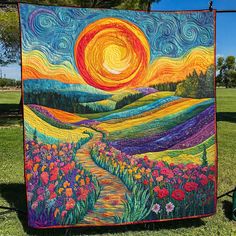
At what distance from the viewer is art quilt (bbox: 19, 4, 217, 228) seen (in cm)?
354

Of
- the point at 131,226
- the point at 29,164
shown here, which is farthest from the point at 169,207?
the point at 29,164

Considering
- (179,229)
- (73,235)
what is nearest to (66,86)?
(73,235)

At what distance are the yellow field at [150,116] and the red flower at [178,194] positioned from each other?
2.39ft

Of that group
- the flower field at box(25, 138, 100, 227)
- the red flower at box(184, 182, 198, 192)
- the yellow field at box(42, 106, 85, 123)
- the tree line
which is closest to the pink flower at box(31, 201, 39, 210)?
the flower field at box(25, 138, 100, 227)

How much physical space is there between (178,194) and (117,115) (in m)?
0.96

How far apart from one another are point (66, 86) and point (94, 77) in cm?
26

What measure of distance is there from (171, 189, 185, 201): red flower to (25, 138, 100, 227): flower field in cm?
74

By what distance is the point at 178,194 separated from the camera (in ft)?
12.8

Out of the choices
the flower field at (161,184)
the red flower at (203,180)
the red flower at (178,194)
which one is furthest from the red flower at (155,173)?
the red flower at (203,180)

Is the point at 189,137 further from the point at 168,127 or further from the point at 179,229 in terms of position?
the point at 179,229

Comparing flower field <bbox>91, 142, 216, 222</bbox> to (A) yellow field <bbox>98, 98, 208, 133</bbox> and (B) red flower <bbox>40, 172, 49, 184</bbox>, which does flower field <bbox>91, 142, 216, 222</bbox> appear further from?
(B) red flower <bbox>40, 172, 49, 184</bbox>

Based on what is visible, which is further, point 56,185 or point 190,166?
point 190,166

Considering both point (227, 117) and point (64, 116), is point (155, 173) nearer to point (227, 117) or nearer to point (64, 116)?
point (64, 116)

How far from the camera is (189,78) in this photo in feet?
12.5
